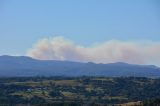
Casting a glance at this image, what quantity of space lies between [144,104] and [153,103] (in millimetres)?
5216

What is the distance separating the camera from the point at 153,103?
638ft

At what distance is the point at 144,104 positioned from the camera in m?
199
